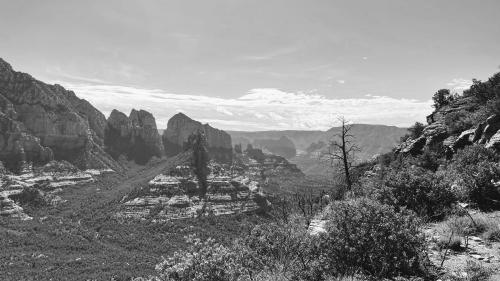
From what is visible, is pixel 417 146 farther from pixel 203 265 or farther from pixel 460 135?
pixel 203 265

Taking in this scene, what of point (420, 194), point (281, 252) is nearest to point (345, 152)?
point (420, 194)

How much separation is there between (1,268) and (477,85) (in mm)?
139009

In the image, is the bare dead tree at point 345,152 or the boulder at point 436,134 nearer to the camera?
the bare dead tree at point 345,152

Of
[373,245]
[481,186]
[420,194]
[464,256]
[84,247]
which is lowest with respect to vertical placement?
[84,247]

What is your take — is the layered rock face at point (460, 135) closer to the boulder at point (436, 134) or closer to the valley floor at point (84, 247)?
the boulder at point (436, 134)

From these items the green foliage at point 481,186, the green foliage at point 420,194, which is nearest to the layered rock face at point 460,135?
the green foliage at point 481,186

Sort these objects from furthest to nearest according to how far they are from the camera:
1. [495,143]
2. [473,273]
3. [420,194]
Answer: [495,143]
[420,194]
[473,273]

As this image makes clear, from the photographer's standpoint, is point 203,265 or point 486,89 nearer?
point 203,265

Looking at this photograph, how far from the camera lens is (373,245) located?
13141 millimetres

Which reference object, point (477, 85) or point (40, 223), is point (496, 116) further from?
point (40, 223)

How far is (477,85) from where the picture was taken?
53469 millimetres

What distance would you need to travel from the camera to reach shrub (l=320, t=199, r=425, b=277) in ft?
42.3

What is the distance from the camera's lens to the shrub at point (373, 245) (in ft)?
42.3

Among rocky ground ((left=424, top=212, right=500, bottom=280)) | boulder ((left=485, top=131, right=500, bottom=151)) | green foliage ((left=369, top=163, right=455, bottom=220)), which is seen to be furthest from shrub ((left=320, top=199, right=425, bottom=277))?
boulder ((left=485, top=131, right=500, bottom=151))
